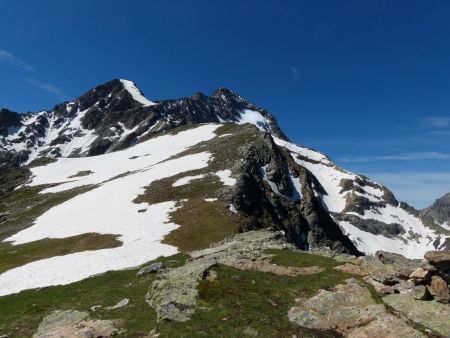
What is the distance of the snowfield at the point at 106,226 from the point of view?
166 feet

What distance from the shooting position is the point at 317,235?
4144 inches

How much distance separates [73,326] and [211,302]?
9.86 meters

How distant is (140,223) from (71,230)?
43.5ft

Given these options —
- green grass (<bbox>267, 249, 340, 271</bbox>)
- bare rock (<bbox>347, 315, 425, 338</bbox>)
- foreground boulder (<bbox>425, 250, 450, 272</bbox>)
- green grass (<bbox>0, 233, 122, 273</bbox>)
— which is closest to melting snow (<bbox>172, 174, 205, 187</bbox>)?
green grass (<bbox>0, 233, 122, 273</bbox>)

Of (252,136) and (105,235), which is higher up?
(252,136)

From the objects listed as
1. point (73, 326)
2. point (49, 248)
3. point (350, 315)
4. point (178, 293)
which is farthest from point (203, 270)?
point (49, 248)

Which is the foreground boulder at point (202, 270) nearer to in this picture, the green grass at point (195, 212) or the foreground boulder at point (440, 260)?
the green grass at point (195, 212)

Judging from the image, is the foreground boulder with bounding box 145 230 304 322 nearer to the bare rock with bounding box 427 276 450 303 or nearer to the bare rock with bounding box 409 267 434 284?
the bare rock with bounding box 409 267 434 284

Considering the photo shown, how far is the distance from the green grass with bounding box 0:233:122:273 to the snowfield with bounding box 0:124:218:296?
207 centimetres

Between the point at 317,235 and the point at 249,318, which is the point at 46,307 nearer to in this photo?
the point at 249,318

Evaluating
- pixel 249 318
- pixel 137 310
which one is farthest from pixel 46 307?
pixel 249 318

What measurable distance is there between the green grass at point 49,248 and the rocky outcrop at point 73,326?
2755 centimetres

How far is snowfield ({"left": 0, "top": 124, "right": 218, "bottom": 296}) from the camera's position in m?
50.5

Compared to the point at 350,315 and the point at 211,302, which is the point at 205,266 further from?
the point at 350,315
